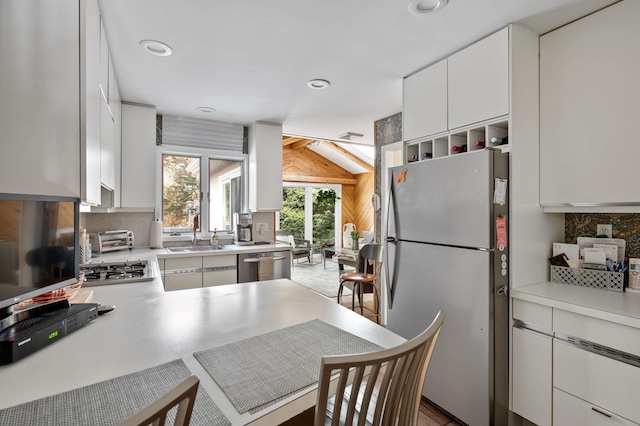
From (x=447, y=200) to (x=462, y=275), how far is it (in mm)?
472

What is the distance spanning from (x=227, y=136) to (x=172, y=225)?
1.31 m

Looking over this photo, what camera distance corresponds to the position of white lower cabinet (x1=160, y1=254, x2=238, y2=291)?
10.3 ft

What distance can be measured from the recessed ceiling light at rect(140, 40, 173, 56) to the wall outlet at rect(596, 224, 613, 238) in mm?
3085

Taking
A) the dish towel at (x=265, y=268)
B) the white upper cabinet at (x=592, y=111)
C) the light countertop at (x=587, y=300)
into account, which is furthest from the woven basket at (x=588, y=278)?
the dish towel at (x=265, y=268)

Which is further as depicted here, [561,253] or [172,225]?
[172,225]

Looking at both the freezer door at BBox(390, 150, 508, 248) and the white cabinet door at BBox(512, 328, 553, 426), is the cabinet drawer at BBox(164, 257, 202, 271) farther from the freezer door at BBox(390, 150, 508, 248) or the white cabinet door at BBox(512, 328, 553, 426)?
the white cabinet door at BBox(512, 328, 553, 426)

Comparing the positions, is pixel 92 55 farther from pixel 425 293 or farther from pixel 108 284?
pixel 425 293

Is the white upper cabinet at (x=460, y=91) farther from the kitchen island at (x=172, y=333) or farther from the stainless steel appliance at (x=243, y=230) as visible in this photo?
the stainless steel appliance at (x=243, y=230)

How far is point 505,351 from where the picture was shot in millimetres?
1868

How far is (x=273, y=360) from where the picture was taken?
3.21ft

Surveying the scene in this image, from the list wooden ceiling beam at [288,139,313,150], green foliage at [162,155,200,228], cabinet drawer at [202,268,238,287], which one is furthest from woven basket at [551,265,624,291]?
wooden ceiling beam at [288,139,313,150]

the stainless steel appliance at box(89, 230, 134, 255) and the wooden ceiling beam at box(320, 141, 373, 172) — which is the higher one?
the wooden ceiling beam at box(320, 141, 373, 172)

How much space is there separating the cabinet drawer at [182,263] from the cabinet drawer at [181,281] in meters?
0.08

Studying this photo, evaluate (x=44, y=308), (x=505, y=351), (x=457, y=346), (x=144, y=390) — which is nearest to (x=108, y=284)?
(x=44, y=308)
